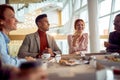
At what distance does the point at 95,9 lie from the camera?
12.0 feet

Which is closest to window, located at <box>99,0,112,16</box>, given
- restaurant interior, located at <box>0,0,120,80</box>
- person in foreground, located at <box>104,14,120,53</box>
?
restaurant interior, located at <box>0,0,120,80</box>

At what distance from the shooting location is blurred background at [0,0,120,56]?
11.9 ft

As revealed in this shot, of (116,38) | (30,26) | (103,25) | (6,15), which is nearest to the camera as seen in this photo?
(6,15)

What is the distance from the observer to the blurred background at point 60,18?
364 cm

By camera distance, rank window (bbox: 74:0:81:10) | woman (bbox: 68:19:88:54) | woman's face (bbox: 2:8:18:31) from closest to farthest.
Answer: woman's face (bbox: 2:8:18:31) < woman (bbox: 68:19:88:54) < window (bbox: 74:0:81:10)

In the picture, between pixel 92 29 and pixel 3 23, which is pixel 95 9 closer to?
pixel 92 29

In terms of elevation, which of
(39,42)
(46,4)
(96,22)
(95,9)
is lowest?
(39,42)

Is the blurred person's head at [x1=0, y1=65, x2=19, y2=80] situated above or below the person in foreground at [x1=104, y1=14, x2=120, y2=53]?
below

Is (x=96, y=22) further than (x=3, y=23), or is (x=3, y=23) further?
(x=96, y=22)

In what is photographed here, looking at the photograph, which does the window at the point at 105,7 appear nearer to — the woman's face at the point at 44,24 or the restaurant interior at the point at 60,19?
the restaurant interior at the point at 60,19

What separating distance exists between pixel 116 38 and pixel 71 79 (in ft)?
5.04

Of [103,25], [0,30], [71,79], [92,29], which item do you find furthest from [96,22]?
[71,79]

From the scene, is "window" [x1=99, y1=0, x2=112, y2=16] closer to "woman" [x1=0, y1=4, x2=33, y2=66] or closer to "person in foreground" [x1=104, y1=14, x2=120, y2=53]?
"person in foreground" [x1=104, y1=14, x2=120, y2=53]

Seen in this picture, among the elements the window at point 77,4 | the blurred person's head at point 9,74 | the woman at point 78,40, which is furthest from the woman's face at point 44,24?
the window at point 77,4
